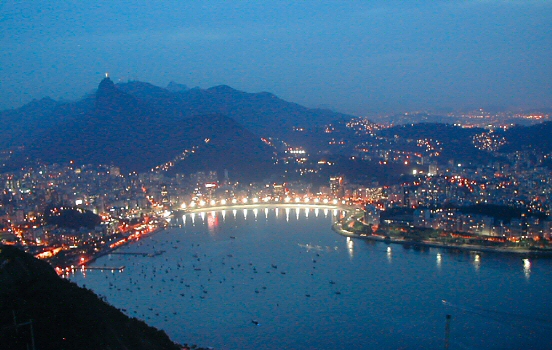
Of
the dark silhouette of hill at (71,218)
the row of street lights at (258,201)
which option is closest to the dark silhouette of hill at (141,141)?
the row of street lights at (258,201)

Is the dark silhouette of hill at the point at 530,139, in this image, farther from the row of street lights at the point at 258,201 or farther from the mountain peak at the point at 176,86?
the mountain peak at the point at 176,86

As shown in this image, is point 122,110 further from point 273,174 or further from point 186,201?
point 186,201

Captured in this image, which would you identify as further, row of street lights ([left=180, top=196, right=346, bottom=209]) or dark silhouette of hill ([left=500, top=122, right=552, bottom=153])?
dark silhouette of hill ([left=500, top=122, right=552, bottom=153])

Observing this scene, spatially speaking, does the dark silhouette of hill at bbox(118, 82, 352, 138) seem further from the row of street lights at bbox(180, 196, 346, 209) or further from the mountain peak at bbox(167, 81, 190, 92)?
the row of street lights at bbox(180, 196, 346, 209)

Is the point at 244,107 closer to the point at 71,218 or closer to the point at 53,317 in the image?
the point at 71,218

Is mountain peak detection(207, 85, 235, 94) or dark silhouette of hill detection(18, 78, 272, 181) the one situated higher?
mountain peak detection(207, 85, 235, 94)

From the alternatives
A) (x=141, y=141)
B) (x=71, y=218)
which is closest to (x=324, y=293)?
(x=71, y=218)

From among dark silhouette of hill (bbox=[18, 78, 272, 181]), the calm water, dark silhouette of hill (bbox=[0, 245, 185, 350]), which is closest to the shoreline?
the calm water

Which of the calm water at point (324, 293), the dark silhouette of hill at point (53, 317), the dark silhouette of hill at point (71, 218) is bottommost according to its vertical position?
the calm water at point (324, 293)
